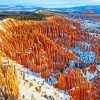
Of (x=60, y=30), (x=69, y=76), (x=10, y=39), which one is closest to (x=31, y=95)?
(x=69, y=76)

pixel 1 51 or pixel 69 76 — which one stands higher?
pixel 1 51

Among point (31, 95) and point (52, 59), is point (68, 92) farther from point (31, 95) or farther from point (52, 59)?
point (52, 59)

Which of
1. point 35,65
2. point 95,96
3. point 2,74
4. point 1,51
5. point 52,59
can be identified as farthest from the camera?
point 52,59

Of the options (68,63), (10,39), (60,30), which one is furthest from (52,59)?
(60,30)

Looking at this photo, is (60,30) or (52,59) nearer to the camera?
(52,59)

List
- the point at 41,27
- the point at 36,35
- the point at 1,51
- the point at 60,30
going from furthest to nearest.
Result: the point at 60,30
the point at 41,27
the point at 36,35
the point at 1,51

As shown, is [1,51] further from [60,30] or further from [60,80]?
[60,30]
